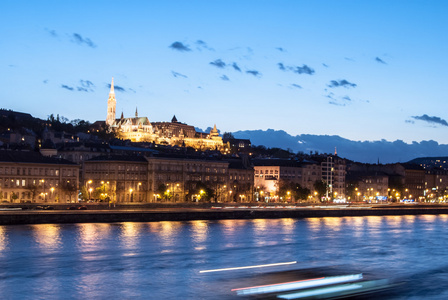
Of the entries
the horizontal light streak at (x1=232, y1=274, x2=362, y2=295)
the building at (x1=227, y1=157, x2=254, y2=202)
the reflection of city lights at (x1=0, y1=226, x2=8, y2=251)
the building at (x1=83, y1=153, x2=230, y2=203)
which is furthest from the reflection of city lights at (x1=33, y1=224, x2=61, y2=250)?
the building at (x1=227, y1=157, x2=254, y2=202)

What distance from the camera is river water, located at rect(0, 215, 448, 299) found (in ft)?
79.0

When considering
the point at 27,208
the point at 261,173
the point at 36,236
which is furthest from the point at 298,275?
the point at 261,173

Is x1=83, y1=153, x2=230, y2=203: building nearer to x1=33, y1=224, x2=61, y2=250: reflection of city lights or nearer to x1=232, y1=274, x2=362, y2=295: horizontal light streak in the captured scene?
x1=33, y1=224, x2=61, y2=250: reflection of city lights

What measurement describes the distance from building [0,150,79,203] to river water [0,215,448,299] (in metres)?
23.5

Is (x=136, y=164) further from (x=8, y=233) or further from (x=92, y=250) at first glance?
(x=92, y=250)

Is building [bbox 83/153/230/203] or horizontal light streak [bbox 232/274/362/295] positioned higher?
building [bbox 83/153/230/203]

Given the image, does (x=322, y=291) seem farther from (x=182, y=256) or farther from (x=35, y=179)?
(x=35, y=179)

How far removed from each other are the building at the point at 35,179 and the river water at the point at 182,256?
23.5 metres

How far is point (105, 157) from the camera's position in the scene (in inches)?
3378

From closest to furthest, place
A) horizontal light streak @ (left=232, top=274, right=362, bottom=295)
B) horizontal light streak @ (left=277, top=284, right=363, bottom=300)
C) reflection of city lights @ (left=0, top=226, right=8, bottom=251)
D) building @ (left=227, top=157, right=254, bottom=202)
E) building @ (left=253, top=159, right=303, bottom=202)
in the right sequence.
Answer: horizontal light streak @ (left=277, top=284, right=363, bottom=300), horizontal light streak @ (left=232, top=274, right=362, bottom=295), reflection of city lights @ (left=0, top=226, right=8, bottom=251), building @ (left=227, top=157, right=254, bottom=202), building @ (left=253, top=159, right=303, bottom=202)

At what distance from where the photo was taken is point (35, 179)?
7306 centimetres

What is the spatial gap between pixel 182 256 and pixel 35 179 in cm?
4403

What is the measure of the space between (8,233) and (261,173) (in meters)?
69.8

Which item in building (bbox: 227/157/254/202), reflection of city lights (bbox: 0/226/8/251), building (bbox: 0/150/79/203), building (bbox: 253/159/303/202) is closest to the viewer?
reflection of city lights (bbox: 0/226/8/251)
